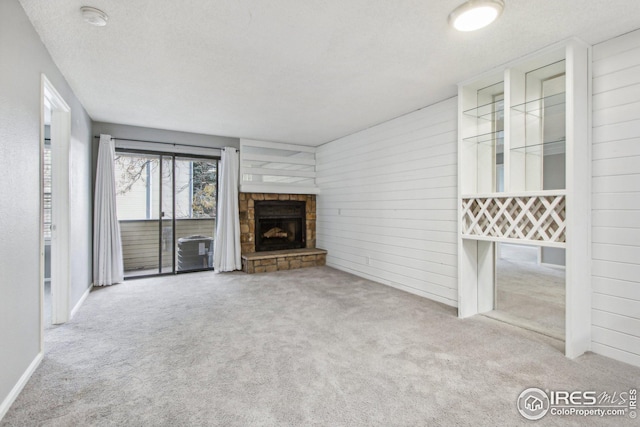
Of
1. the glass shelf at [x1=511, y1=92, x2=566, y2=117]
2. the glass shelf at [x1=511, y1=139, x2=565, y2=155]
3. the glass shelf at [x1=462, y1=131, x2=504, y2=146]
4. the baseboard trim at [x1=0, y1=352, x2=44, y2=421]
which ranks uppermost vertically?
the glass shelf at [x1=511, y1=92, x2=566, y2=117]

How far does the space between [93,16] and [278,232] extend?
4.61 meters

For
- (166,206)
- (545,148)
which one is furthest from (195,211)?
(545,148)

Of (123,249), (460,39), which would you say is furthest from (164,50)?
(123,249)

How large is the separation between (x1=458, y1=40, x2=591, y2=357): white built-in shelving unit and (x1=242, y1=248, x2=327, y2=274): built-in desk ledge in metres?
3.16

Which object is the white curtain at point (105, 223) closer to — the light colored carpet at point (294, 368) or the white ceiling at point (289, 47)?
the white ceiling at point (289, 47)

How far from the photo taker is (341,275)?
5.20 m

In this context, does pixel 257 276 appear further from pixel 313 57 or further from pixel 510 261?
pixel 510 261

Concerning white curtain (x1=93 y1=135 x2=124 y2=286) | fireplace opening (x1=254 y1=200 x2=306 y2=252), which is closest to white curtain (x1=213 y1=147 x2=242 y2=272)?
fireplace opening (x1=254 y1=200 x2=306 y2=252)

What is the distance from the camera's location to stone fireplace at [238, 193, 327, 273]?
5598 mm

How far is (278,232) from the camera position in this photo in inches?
247

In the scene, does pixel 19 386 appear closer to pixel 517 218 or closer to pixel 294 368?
pixel 294 368

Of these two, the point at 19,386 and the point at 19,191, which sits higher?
the point at 19,191

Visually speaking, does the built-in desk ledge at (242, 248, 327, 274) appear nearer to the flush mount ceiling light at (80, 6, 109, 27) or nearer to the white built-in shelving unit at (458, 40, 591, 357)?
the white built-in shelving unit at (458, 40, 591, 357)

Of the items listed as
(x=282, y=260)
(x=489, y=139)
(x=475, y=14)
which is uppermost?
(x=475, y=14)
